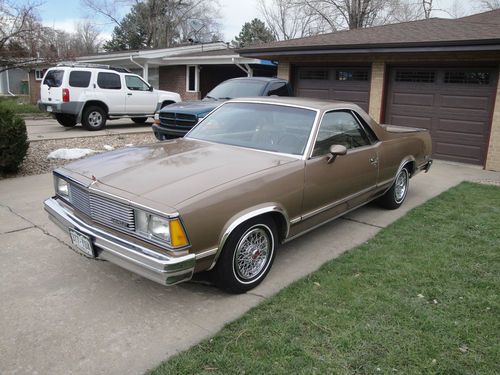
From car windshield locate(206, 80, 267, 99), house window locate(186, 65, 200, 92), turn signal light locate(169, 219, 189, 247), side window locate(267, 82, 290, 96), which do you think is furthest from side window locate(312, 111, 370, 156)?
house window locate(186, 65, 200, 92)

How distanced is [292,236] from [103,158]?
1942mm

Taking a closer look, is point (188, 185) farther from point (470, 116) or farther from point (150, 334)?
point (470, 116)

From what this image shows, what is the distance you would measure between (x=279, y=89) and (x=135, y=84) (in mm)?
6785

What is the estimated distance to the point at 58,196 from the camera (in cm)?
411

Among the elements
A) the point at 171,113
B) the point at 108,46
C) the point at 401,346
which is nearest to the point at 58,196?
the point at 401,346

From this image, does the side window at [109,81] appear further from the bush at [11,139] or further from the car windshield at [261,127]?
the car windshield at [261,127]

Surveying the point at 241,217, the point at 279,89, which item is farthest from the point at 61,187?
Result: the point at 279,89

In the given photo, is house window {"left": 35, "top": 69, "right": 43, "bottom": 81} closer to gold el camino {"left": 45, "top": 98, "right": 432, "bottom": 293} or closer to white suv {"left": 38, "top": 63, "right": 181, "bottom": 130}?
white suv {"left": 38, "top": 63, "right": 181, "bottom": 130}

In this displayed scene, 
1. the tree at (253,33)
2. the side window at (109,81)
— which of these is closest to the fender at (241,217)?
the side window at (109,81)

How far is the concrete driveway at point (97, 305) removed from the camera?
2.86 meters

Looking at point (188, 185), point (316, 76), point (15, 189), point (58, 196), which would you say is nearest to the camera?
point (188, 185)

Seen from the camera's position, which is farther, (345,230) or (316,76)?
(316,76)

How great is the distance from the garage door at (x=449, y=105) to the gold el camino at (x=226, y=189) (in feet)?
17.8

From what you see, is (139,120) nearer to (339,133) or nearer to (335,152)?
(339,133)
